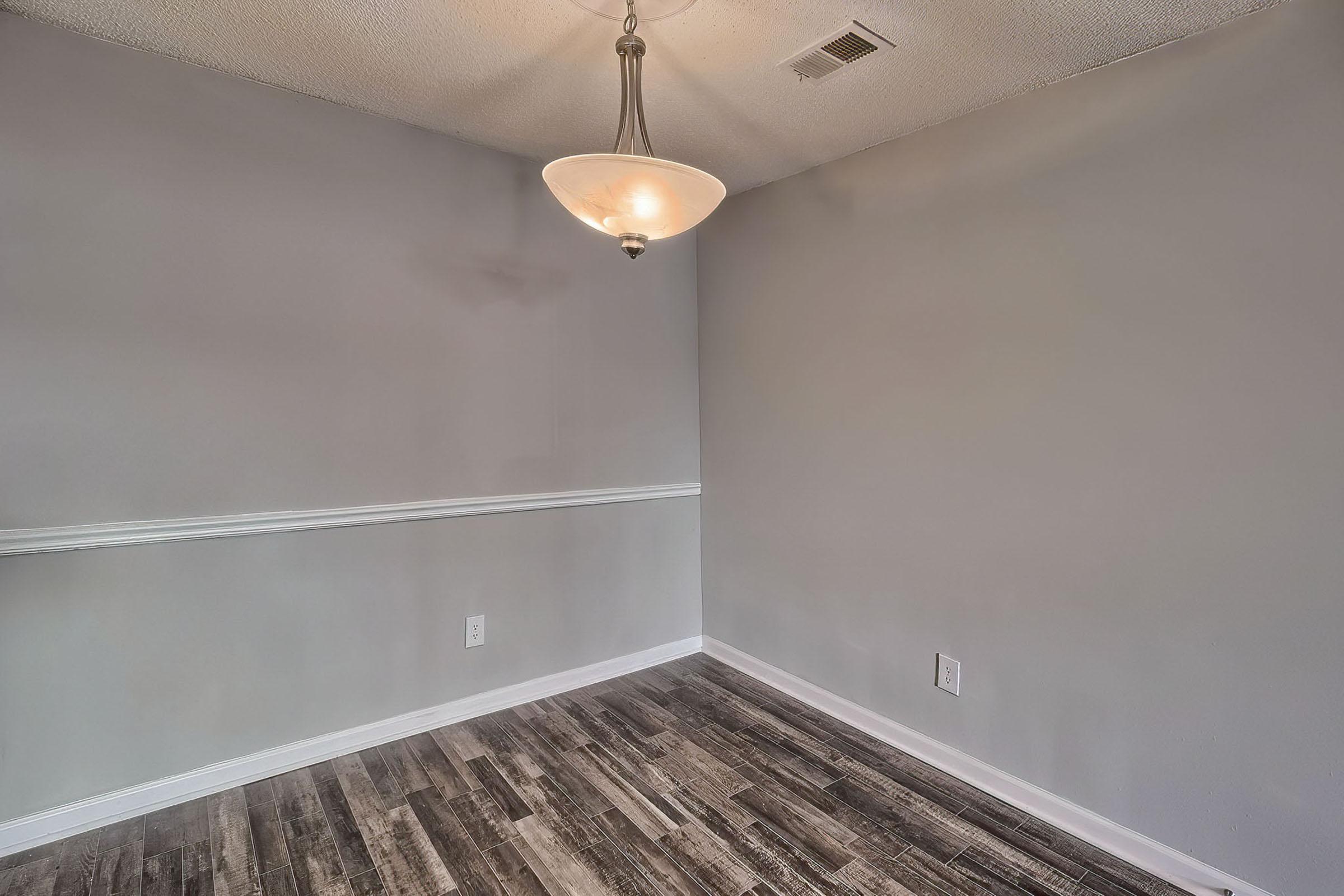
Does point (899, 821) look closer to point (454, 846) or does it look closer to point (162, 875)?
point (454, 846)

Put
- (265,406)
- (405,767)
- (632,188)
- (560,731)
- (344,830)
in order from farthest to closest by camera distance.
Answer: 1. (560,731)
2. (405,767)
3. (265,406)
4. (344,830)
5. (632,188)

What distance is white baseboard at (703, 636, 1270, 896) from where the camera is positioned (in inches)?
68.7

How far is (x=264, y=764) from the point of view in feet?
7.19

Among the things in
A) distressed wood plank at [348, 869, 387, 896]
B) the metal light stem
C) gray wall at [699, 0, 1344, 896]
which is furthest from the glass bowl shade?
distressed wood plank at [348, 869, 387, 896]

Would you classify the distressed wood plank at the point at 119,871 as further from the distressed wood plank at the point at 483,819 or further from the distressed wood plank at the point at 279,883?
the distressed wood plank at the point at 483,819

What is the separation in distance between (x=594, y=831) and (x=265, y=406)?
1791 millimetres

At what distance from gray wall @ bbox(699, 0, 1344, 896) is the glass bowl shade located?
1.24 m

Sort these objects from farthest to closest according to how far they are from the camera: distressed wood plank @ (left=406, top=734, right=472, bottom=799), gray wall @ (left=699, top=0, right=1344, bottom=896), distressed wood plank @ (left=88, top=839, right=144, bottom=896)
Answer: distressed wood plank @ (left=406, top=734, right=472, bottom=799), distressed wood plank @ (left=88, top=839, right=144, bottom=896), gray wall @ (left=699, top=0, right=1344, bottom=896)

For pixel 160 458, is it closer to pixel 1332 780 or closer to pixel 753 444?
pixel 753 444

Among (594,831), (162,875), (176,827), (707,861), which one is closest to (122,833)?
(176,827)

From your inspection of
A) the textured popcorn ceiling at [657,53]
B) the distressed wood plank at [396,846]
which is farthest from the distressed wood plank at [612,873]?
the textured popcorn ceiling at [657,53]

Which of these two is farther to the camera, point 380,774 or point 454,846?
point 380,774

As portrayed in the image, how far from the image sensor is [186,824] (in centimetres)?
196

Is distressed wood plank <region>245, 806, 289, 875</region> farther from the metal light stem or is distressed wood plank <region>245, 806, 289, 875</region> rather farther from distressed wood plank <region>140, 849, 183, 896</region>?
the metal light stem
